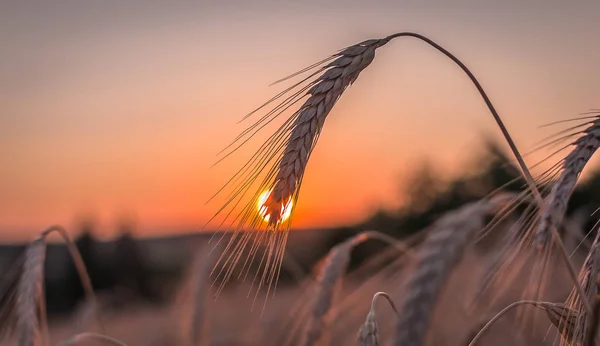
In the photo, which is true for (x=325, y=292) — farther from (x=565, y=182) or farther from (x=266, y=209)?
(x=565, y=182)

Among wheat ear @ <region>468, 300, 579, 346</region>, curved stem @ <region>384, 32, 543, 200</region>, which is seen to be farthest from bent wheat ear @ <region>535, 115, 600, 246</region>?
wheat ear @ <region>468, 300, 579, 346</region>

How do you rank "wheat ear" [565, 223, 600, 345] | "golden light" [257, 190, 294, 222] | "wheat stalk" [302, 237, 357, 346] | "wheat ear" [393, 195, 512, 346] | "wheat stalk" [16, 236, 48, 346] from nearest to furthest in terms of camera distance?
"wheat ear" [393, 195, 512, 346]
"wheat ear" [565, 223, 600, 345]
"golden light" [257, 190, 294, 222]
"wheat stalk" [16, 236, 48, 346]
"wheat stalk" [302, 237, 357, 346]

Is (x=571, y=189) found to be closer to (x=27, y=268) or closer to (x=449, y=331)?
(x=27, y=268)

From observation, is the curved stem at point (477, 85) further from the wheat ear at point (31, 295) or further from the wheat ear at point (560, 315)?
the wheat ear at point (31, 295)

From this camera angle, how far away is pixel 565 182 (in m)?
1.54

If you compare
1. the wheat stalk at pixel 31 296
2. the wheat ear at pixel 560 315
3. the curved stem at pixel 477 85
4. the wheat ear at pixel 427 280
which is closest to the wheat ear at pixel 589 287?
the wheat ear at pixel 560 315

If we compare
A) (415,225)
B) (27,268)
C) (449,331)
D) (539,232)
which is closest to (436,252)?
(539,232)

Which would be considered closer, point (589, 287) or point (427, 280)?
point (427, 280)

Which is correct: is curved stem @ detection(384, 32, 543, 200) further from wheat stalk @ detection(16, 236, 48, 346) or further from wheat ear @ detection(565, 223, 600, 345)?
wheat stalk @ detection(16, 236, 48, 346)

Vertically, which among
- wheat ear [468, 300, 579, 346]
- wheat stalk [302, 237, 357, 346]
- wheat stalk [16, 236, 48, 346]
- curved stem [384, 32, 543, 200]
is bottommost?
wheat stalk [302, 237, 357, 346]

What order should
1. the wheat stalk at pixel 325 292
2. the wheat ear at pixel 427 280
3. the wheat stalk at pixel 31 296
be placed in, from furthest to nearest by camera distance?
1. the wheat stalk at pixel 325 292
2. the wheat stalk at pixel 31 296
3. the wheat ear at pixel 427 280

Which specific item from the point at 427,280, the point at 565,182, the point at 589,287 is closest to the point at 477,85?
the point at 565,182

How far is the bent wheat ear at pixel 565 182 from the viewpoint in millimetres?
1466

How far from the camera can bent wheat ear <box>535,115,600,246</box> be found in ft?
4.81
